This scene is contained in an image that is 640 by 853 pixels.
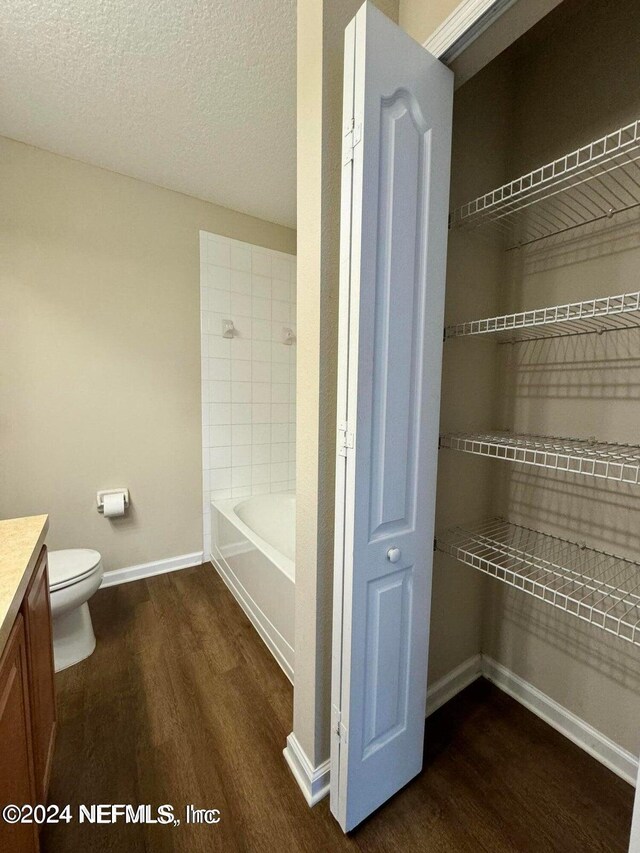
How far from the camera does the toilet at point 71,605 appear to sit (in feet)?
5.36

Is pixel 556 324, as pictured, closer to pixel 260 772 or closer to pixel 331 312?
pixel 331 312

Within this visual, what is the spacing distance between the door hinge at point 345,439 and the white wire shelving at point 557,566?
21.1 inches

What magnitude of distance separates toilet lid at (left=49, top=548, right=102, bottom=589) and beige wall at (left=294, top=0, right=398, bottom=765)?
1.19 meters

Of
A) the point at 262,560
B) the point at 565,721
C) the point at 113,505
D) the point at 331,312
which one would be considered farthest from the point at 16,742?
the point at 565,721

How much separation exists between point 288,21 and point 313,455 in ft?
5.28

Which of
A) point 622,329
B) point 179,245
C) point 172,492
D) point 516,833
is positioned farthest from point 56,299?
point 516,833

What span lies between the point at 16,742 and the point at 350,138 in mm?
1545

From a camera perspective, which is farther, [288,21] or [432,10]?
[288,21]

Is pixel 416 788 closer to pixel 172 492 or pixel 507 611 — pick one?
pixel 507 611

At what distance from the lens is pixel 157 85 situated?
5.16 feet

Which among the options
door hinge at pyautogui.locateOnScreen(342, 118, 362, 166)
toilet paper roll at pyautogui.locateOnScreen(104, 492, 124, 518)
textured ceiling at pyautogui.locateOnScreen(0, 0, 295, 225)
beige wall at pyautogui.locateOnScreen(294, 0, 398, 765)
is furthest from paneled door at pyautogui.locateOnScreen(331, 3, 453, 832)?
toilet paper roll at pyautogui.locateOnScreen(104, 492, 124, 518)

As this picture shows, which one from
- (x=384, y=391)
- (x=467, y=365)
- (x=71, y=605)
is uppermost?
(x=467, y=365)

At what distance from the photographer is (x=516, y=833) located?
1049 mm

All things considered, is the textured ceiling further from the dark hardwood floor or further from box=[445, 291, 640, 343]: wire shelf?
the dark hardwood floor
